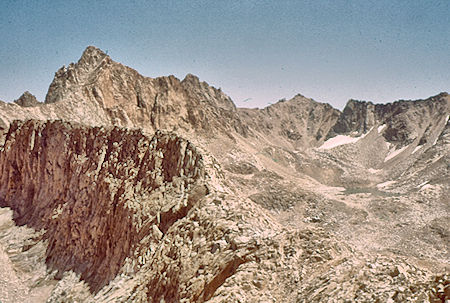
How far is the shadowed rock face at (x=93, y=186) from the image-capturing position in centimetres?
1455

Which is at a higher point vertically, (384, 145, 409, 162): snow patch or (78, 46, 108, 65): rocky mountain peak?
(78, 46, 108, 65): rocky mountain peak

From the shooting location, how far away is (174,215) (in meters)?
12.5

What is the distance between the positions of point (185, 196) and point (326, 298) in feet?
25.3

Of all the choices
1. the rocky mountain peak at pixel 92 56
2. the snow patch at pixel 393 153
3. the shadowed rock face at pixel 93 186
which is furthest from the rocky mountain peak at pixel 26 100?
the snow patch at pixel 393 153

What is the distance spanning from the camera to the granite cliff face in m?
7.72

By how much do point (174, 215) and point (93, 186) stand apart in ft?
33.0

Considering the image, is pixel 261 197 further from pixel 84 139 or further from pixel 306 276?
pixel 306 276

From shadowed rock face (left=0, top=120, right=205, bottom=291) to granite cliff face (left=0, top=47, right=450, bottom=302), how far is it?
103mm

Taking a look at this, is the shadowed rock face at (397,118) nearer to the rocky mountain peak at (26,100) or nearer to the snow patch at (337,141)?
the snow patch at (337,141)

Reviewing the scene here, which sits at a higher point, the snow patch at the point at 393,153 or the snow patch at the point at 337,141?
the snow patch at the point at 337,141

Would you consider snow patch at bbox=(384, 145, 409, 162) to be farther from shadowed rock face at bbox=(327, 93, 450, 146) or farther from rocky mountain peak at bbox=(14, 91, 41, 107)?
rocky mountain peak at bbox=(14, 91, 41, 107)

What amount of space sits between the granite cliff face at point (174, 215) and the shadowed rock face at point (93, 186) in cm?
10

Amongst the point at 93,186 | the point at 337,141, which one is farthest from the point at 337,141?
the point at 93,186

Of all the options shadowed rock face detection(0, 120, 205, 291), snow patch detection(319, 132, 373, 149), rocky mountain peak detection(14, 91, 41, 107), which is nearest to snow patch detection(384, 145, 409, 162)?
snow patch detection(319, 132, 373, 149)
